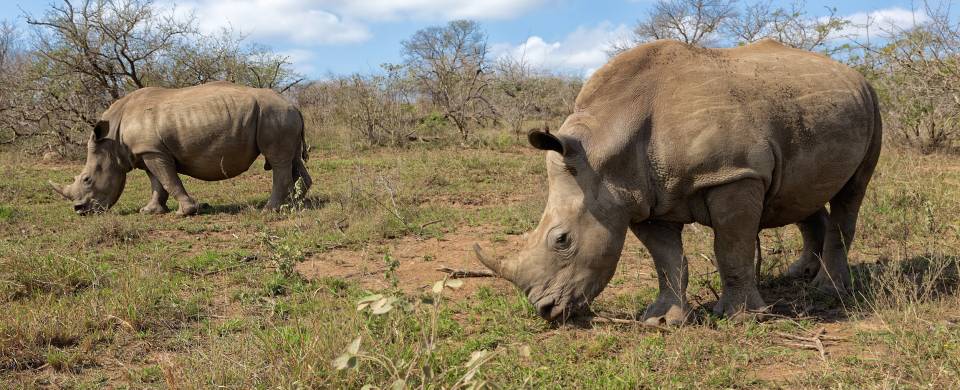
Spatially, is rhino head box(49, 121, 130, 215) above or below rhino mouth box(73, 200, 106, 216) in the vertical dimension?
above

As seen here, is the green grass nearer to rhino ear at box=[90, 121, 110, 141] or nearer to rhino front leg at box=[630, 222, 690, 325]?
rhino front leg at box=[630, 222, 690, 325]

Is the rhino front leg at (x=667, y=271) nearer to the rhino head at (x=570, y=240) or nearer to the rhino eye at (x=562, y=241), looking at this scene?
the rhino head at (x=570, y=240)

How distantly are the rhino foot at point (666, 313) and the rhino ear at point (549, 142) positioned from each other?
1218 mm

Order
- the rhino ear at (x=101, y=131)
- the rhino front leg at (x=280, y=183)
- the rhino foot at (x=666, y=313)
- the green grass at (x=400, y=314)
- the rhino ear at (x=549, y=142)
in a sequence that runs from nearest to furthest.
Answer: the green grass at (x=400, y=314), the rhino ear at (x=549, y=142), the rhino foot at (x=666, y=313), the rhino ear at (x=101, y=131), the rhino front leg at (x=280, y=183)

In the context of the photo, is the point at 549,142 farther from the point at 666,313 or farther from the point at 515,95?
the point at 515,95

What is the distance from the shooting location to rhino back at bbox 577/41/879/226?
166 inches

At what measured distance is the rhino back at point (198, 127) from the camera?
378 inches

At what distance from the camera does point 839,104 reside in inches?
181

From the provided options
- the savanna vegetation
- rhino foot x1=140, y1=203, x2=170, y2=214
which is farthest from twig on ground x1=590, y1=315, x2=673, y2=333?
rhino foot x1=140, y1=203, x2=170, y2=214

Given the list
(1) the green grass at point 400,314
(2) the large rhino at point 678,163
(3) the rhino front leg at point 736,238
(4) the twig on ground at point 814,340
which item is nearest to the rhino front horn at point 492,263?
(2) the large rhino at point 678,163

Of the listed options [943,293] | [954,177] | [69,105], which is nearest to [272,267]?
[943,293]

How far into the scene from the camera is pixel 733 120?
422 cm

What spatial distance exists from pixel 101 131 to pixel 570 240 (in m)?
7.84

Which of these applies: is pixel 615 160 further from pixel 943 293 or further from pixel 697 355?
pixel 943 293
